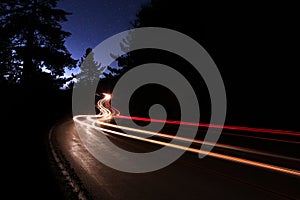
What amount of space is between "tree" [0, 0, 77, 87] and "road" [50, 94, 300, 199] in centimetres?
2394

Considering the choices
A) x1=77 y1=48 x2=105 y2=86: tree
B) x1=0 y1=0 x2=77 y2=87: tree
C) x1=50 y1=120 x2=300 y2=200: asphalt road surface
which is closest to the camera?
x1=50 y1=120 x2=300 y2=200: asphalt road surface

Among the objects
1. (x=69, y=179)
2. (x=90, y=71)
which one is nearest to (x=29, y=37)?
(x=69, y=179)

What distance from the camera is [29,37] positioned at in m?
31.6

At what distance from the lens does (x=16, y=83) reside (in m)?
32.0

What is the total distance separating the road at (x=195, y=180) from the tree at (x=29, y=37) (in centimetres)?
2394

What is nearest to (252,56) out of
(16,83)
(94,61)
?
(16,83)

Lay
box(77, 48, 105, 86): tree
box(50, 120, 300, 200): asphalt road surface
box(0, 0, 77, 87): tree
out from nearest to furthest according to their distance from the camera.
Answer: box(50, 120, 300, 200): asphalt road surface → box(0, 0, 77, 87): tree → box(77, 48, 105, 86): tree

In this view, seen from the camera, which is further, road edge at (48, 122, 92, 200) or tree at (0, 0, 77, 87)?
tree at (0, 0, 77, 87)

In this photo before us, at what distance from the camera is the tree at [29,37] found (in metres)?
31.0

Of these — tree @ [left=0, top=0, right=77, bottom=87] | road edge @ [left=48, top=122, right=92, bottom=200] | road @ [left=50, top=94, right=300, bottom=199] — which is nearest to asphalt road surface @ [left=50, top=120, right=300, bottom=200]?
road @ [left=50, top=94, right=300, bottom=199]

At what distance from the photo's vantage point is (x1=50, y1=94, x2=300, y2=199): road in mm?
6531

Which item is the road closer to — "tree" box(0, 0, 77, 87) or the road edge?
the road edge

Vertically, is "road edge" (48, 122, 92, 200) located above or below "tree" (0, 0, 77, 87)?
below

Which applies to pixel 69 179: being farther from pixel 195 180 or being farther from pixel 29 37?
pixel 29 37
